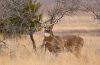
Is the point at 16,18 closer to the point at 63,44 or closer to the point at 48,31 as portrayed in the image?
the point at 48,31

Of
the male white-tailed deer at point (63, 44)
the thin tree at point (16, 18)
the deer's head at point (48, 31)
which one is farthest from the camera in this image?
the thin tree at point (16, 18)

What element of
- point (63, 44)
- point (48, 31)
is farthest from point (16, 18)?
point (63, 44)

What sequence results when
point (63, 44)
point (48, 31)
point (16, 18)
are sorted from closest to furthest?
point (63, 44), point (48, 31), point (16, 18)

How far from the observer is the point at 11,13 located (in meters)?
Answer: 13.3

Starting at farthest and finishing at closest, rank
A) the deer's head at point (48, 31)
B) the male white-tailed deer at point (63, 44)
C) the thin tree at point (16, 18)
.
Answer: the thin tree at point (16, 18) → the deer's head at point (48, 31) → the male white-tailed deer at point (63, 44)

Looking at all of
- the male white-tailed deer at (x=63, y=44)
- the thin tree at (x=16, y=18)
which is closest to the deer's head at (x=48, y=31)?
the male white-tailed deer at (x=63, y=44)

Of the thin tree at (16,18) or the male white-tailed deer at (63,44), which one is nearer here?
the male white-tailed deer at (63,44)

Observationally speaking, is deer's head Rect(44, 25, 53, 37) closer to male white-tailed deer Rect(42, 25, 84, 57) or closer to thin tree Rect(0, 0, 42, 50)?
male white-tailed deer Rect(42, 25, 84, 57)

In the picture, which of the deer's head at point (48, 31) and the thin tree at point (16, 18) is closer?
the deer's head at point (48, 31)

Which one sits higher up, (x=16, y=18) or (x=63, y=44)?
(x=16, y=18)

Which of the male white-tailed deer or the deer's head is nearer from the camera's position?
the male white-tailed deer

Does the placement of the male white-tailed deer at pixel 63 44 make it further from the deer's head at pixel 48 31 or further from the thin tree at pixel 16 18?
the thin tree at pixel 16 18

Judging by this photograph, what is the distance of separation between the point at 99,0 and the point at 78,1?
3.14 metres

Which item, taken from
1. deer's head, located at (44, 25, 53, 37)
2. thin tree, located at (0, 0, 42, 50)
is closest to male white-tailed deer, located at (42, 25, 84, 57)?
deer's head, located at (44, 25, 53, 37)
